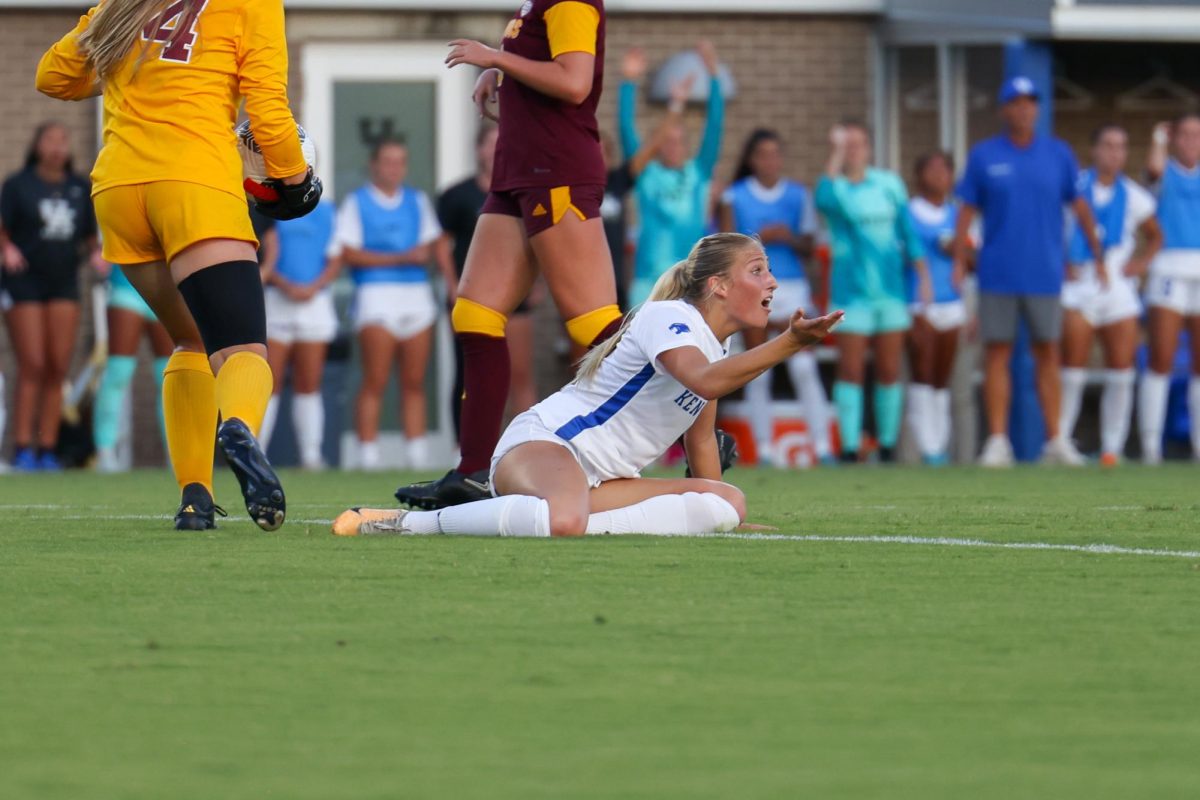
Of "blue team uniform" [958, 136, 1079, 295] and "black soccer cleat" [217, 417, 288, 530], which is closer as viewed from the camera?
"black soccer cleat" [217, 417, 288, 530]

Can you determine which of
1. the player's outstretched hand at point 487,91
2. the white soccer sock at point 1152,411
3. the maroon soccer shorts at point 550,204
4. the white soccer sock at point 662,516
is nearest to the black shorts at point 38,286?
the player's outstretched hand at point 487,91

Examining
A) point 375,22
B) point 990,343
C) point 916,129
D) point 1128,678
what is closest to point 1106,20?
point 916,129

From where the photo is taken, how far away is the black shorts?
520 inches

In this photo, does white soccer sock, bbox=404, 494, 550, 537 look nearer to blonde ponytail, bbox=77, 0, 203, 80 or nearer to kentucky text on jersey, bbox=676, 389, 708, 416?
kentucky text on jersey, bbox=676, 389, 708, 416

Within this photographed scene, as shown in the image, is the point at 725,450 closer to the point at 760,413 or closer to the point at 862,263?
the point at 862,263

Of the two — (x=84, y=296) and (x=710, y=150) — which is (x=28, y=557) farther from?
(x=84, y=296)

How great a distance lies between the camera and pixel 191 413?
6.77 meters

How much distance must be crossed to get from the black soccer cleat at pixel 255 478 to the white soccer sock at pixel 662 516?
972 millimetres

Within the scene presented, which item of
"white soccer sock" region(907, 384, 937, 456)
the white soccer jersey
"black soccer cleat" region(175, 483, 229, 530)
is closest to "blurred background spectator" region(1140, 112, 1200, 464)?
"white soccer sock" region(907, 384, 937, 456)

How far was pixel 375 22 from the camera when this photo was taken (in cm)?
1554

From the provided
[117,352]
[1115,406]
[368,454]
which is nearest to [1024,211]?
[1115,406]

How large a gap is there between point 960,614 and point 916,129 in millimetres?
12166

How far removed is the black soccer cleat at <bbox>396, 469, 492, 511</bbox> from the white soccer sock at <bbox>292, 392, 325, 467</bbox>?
6.56 metres

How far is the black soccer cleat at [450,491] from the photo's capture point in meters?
7.00
